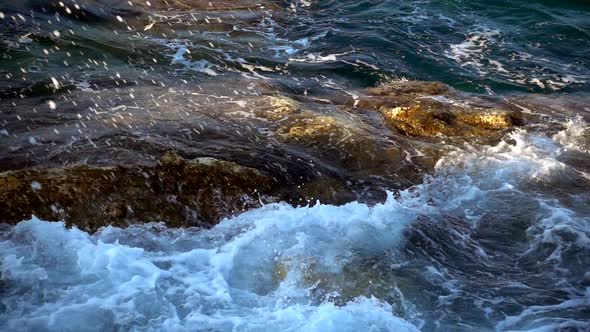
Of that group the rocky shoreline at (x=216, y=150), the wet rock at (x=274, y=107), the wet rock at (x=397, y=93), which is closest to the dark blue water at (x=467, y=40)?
the wet rock at (x=397, y=93)

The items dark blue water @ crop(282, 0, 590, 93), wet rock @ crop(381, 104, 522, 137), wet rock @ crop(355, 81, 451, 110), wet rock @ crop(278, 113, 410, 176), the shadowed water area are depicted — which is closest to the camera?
the shadowed water area

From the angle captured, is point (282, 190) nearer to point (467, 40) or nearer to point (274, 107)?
point (274, 107)

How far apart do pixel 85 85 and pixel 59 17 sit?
480 centimetres

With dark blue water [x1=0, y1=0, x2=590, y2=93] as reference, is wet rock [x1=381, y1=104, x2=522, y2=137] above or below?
above

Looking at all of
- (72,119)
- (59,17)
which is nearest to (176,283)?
(72,119)

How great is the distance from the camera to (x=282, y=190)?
23.2 feet

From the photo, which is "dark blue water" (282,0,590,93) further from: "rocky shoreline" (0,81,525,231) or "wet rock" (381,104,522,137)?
"wet rock" (381,104,522,137)

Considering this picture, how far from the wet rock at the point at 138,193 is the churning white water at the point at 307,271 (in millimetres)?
177

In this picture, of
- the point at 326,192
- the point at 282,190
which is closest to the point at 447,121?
the point at 326,192

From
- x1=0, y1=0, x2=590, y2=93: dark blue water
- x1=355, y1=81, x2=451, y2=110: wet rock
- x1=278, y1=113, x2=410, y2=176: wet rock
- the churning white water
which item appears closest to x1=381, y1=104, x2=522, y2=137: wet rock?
x1=355, y1=81, x2=451, y2=110: wet rock

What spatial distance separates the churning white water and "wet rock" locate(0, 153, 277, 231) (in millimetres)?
177

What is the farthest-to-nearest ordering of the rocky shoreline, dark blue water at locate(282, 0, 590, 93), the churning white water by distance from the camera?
dark blue water at locate(282, 0, 590, 93), the rocky shoreline, the churning white water

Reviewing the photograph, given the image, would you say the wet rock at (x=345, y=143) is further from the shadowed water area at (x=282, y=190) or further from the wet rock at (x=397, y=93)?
the wet rock at (x=397, y=93)

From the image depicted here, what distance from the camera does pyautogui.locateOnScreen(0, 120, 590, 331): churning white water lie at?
5.09 m
